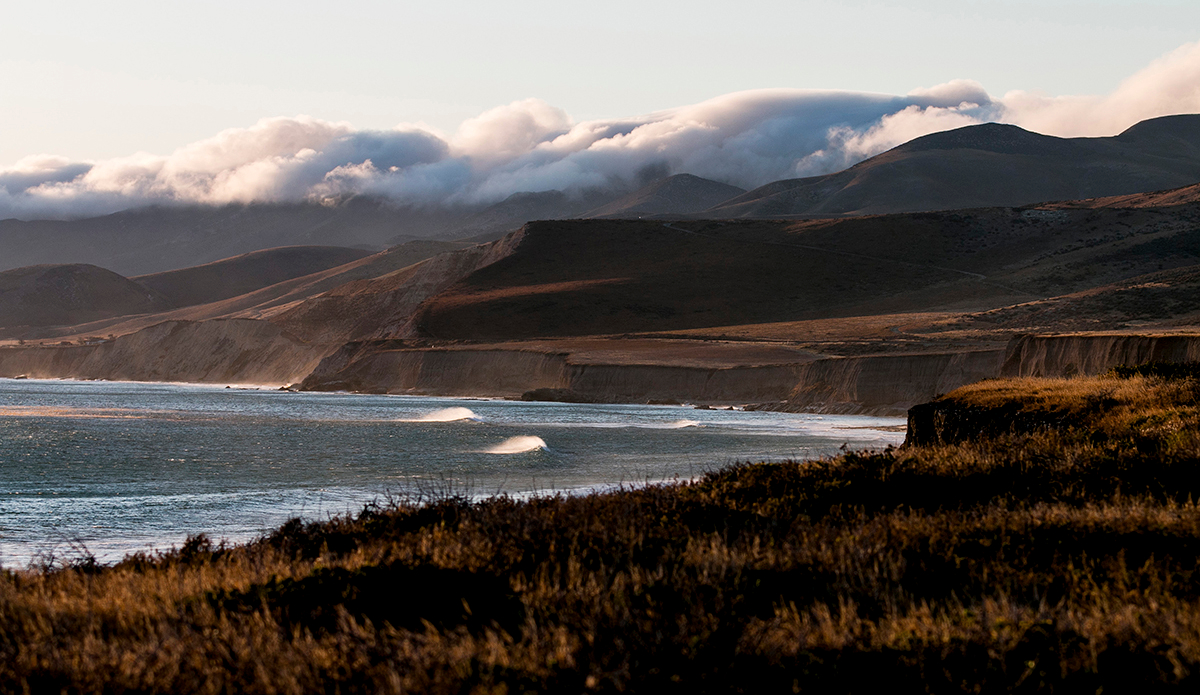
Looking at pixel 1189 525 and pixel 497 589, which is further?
pixel 1189 525

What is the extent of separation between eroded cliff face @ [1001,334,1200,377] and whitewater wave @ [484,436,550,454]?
2235 centimetres

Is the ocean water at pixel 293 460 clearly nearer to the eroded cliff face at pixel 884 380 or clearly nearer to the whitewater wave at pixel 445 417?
the whitewater wave at pixel 445 417

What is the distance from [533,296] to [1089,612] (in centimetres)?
14115

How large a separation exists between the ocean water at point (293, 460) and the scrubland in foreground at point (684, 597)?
336cm

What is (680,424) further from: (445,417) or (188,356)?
(188,356)

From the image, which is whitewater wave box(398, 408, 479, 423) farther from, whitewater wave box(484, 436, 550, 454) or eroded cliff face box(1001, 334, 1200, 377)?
eroded cliff face box(1001, 334, 1200, 377)

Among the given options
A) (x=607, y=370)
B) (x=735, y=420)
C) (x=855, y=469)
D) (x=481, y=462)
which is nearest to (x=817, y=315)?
(x=607, y=370)

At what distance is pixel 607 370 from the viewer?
99.9 m

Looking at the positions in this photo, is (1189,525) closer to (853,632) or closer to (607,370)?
(853,632)

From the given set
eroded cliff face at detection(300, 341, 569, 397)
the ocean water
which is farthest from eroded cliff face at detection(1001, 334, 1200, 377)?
eroded cliff face at detection(300, 341, 569, 397)

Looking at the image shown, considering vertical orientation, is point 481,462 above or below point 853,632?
below

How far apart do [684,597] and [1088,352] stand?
166ft

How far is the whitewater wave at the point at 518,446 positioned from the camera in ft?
131

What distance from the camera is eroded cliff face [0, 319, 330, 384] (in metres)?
161
